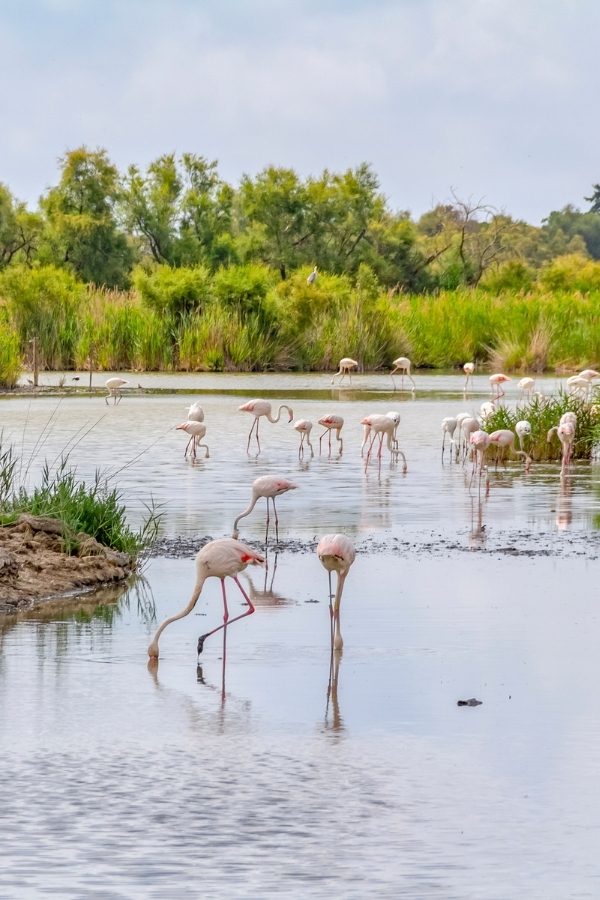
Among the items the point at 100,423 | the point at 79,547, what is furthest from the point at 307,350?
the point at 79,547

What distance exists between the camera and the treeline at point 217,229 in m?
66.1

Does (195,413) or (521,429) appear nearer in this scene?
(521,429)

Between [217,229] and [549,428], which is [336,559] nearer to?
[549,428]

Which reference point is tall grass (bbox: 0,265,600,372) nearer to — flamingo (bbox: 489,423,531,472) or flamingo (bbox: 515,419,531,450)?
flamingo (bbox: 515,419,531,450)

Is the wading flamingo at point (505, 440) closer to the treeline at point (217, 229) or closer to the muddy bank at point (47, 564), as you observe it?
the muddy bank at point (47, 564)

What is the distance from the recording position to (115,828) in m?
5.87

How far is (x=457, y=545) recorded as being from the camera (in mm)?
13078

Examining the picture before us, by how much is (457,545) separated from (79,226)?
178 feet

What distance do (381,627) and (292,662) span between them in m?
1.07

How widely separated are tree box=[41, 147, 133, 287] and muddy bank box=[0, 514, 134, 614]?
55099 mm

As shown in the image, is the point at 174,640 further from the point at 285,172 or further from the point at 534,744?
the point at 285,172

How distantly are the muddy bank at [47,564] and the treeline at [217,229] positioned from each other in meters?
53.0

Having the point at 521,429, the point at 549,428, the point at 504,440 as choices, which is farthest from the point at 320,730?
the point at 549,428

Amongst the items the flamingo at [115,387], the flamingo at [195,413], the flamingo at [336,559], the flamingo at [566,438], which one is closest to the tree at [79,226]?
the flamingo at [115,387]
